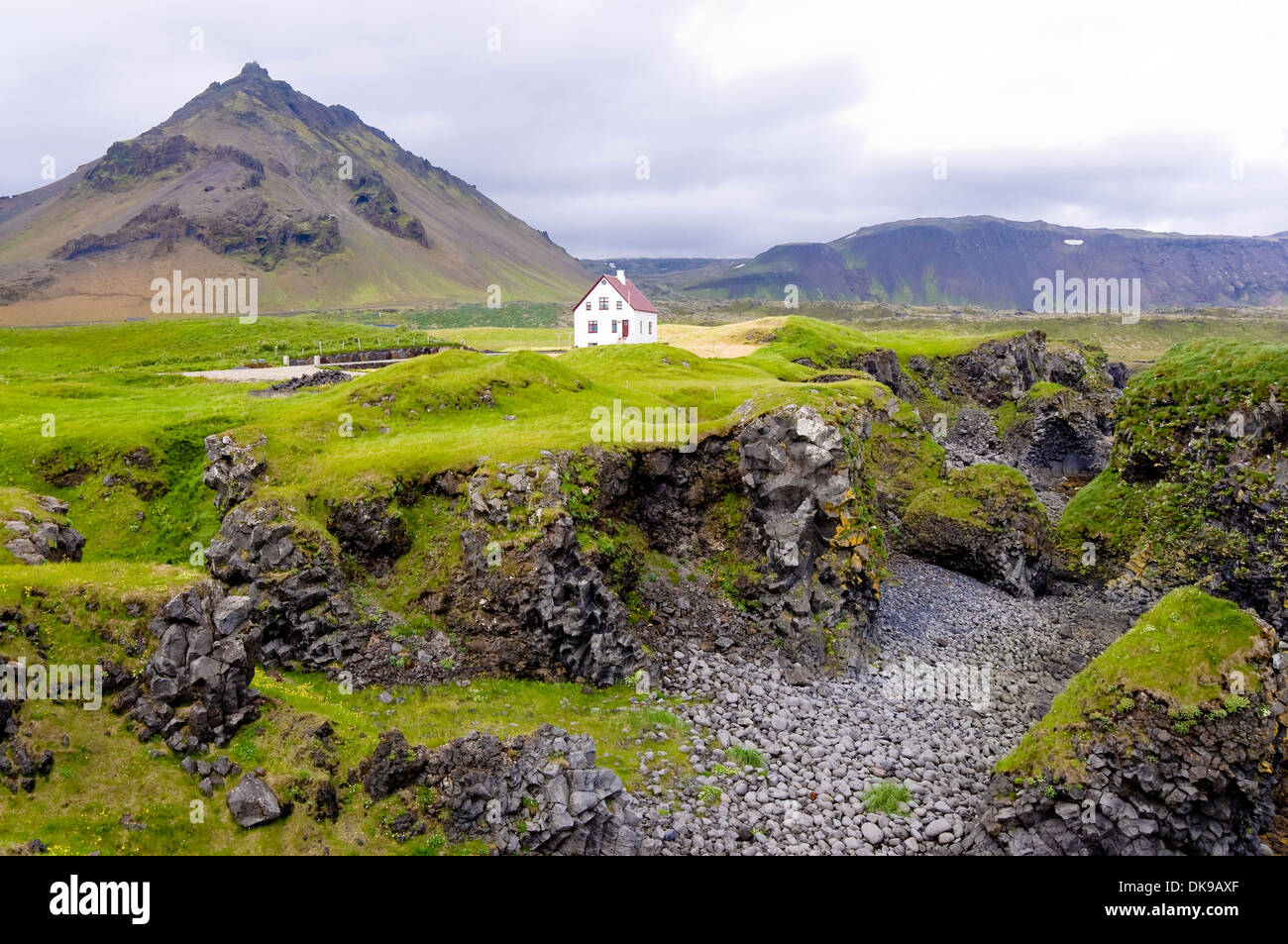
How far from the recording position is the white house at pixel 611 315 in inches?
3418

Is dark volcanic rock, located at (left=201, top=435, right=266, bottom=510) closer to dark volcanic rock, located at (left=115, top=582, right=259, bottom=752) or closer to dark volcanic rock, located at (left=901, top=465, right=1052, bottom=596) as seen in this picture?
dark volcanic rock, located at (left=115, top=582, right=259, bottom=752)

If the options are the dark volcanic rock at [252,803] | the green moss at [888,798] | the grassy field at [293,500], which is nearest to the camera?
the grassy field at [293,500]

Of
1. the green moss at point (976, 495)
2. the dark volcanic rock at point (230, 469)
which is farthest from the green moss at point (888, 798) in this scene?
the dark volcanic rock at point (230, 469)

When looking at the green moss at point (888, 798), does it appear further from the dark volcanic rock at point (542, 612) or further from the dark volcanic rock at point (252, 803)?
the dark volcanic rock at point (252, 803)

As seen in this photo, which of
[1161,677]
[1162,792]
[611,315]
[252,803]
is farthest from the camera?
[611,315]

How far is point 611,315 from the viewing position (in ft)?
286

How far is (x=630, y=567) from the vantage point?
112 ft

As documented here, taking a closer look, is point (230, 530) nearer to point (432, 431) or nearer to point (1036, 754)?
point (432, 431)

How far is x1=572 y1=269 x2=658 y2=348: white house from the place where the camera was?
285ft

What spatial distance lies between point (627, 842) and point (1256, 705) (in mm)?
19252

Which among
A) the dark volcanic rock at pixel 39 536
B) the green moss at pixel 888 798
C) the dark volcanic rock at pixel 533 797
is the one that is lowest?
the green moss at pixel 888 798

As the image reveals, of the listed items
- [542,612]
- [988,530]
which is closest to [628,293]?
[988,530]

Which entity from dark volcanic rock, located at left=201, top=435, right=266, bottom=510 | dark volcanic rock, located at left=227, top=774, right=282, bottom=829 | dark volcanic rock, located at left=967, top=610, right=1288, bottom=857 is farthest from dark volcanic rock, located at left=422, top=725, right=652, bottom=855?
dark volcanic rock, located at left=201, top=435, right=266, bottom=510

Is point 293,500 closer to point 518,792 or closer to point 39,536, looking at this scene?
point 39,536
